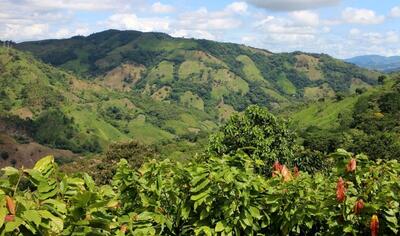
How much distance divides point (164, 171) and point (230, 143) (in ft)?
108

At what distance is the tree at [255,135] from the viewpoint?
40406 millimetres

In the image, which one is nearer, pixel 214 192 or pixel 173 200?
pixel 214 192

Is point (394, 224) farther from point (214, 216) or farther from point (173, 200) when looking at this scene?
point (173, 200)

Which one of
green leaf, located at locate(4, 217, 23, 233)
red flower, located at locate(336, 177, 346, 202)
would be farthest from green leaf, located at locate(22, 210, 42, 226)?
red flower, located at locate(336, 177, 346, 202)

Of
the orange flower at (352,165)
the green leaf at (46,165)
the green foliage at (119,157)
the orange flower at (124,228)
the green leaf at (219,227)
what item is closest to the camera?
the green leaf at (46,165)

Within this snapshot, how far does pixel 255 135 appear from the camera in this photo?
40.4 meters

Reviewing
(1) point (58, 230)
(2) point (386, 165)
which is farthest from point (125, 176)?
(2) point (386, 165)

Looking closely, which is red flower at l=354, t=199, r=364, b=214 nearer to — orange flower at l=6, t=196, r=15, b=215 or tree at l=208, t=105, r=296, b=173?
orange flower at l=6, t=196, r=15, b=215

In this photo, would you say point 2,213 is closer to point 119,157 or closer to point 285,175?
point 285,175

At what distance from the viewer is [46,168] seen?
6.32m

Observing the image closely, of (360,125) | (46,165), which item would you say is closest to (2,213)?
(46,165)

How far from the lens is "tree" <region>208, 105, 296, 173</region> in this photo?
40406 mm

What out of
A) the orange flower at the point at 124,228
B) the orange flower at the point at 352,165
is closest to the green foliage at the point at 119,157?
the orange flower at the point at 352,165

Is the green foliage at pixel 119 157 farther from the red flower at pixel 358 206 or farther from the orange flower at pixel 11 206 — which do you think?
the orange flower at pixel 11 206
